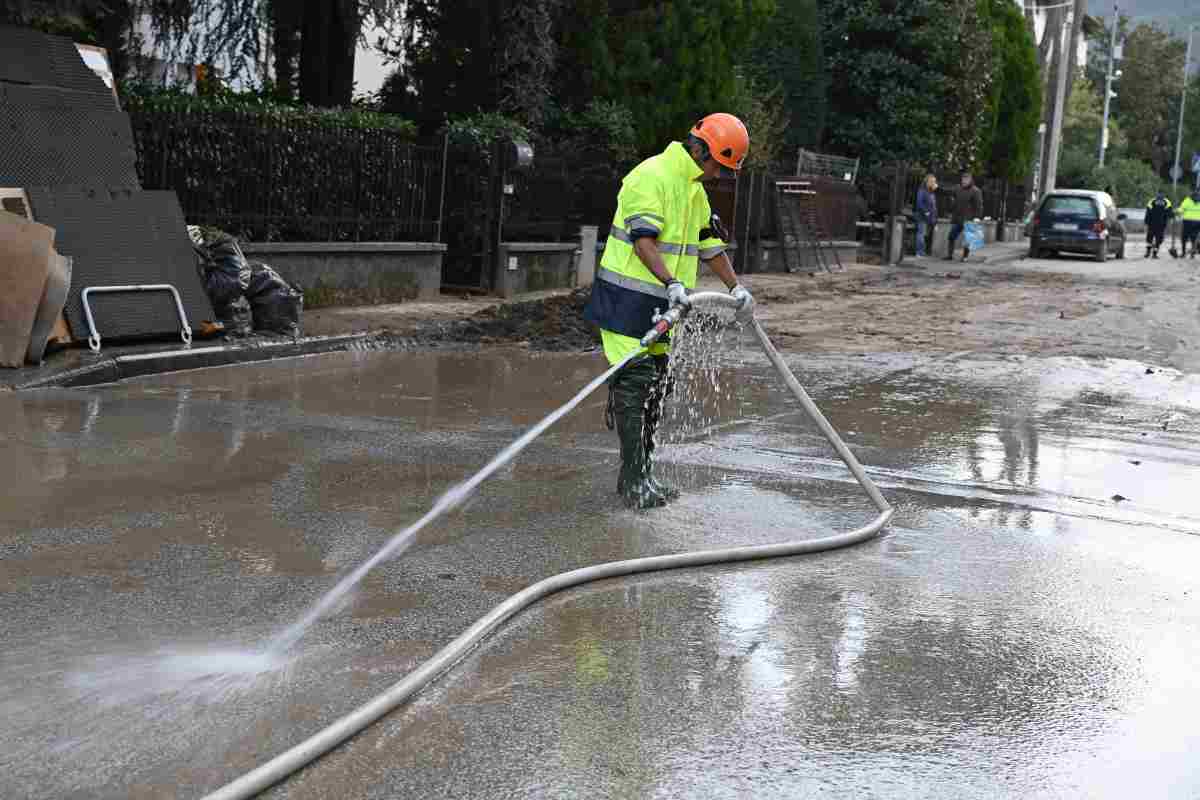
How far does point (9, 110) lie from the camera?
1104 centimetres

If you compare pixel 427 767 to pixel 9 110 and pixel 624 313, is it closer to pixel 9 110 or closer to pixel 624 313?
pixel 624 313

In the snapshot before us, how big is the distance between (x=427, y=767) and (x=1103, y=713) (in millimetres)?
2014

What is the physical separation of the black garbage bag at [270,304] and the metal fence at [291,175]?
135cm

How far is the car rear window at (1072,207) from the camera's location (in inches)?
1341

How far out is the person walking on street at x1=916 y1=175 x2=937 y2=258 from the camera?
1224 inches

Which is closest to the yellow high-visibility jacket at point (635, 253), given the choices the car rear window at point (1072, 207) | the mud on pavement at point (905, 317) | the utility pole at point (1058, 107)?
the mud on pavement at point (905, 317)

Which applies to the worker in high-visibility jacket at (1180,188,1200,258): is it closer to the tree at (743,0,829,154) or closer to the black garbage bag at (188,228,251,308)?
the tree at (743,0,829,154)

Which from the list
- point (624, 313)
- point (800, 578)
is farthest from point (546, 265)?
point (800, 578)

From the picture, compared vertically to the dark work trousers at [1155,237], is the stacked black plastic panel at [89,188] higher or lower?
lower

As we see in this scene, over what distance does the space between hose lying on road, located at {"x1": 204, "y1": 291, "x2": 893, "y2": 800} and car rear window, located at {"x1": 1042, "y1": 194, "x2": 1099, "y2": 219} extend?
2890 cm

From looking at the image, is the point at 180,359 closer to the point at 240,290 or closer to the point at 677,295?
the point at 240,290

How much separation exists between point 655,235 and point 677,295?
0.31 meters

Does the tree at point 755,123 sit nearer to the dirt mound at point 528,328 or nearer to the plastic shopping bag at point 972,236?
the plastic shopping bag at point 972,236

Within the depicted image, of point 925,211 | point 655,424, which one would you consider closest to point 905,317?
point 655,424
